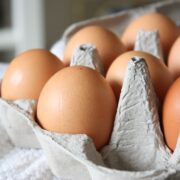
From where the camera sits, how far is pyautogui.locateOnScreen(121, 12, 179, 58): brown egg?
61cm

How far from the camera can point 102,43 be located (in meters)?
0.56

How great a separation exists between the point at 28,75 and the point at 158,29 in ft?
0.73

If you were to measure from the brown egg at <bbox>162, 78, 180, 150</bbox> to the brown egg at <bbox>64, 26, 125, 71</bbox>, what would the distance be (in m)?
0.13

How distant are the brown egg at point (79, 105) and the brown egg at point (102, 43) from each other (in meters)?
0.12

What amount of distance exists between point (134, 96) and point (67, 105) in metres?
0.07

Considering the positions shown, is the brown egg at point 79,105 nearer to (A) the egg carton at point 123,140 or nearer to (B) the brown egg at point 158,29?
(A) the egg carton at point 123,140

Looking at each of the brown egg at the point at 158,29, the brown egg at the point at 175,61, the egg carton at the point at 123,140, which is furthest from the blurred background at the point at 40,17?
the egg carton at the point at 123,140

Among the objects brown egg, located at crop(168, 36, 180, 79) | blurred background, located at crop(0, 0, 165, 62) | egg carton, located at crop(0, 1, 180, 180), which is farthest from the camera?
blurred background, located at crop(0, 0, 165, 62)

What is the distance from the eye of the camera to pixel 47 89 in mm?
438

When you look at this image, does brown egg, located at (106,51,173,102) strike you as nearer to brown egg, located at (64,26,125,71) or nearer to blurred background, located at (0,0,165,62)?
brown egg, located at (64,26,125,71)

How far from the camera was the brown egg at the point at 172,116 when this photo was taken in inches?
16.4

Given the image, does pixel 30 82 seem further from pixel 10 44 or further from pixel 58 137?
pixel 10 44

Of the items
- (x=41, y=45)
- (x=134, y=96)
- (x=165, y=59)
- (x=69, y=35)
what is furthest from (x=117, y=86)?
(x=41, y=45)

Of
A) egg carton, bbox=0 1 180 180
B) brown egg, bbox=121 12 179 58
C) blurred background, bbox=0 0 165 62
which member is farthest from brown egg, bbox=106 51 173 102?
blurred background, bbox=0 0 165 62
